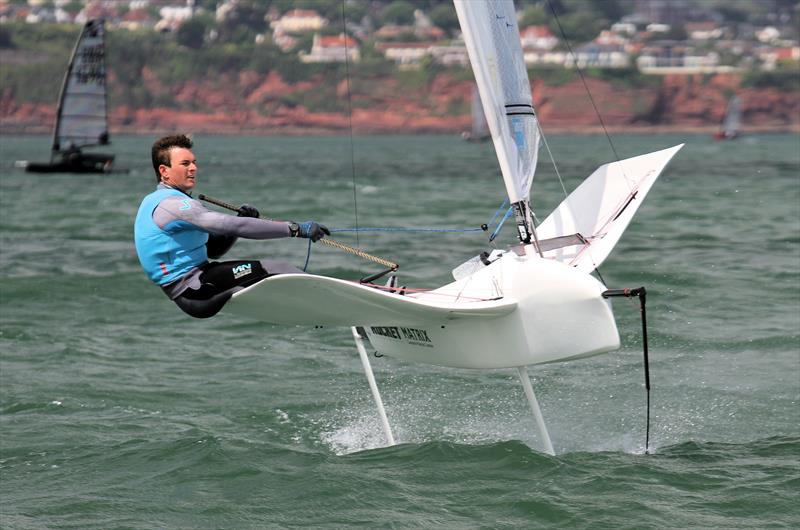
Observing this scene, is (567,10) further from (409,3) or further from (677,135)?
(677,135)

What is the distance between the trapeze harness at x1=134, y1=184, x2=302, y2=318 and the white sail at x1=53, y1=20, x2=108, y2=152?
29.1 meters

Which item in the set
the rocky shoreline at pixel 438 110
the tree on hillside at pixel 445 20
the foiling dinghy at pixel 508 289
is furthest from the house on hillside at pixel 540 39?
the foiling dinghy at pixel 508 289

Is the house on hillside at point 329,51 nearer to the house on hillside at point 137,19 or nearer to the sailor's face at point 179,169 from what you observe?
the house on hillside at point 137,19

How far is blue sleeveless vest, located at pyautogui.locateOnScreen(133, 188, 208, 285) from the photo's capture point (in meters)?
6.06

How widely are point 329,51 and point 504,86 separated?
137225 millimetres

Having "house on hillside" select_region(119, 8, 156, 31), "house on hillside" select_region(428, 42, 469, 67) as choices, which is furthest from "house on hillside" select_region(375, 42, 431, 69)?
"house on hillside" select_region(119, 8, 156, 31)

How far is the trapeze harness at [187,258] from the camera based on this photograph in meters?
5.95

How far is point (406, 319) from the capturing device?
6.43 metres

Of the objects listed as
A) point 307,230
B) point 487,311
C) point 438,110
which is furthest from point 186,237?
point 438,110

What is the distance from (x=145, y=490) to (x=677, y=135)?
12061 cm

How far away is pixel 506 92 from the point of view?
7.16 metres

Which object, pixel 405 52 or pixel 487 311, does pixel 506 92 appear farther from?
pixel 405 52

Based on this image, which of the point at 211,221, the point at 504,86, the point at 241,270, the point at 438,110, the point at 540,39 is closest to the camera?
the point at 211,221

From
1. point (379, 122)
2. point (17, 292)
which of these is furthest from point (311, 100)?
point (17, 292)
